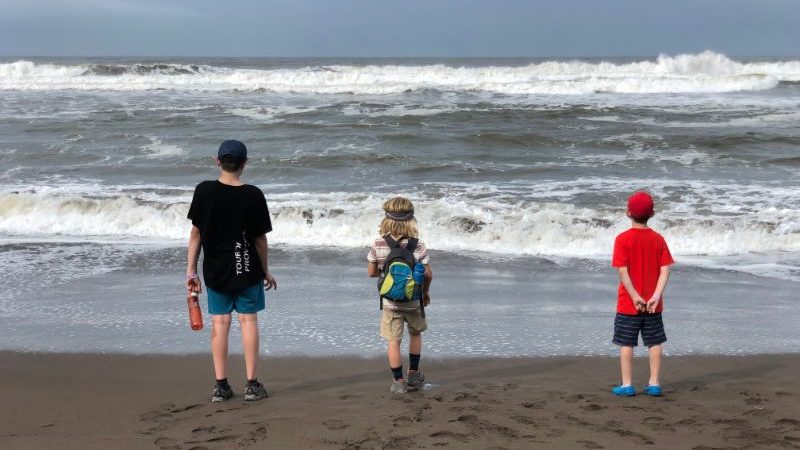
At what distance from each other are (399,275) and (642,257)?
1383 mm

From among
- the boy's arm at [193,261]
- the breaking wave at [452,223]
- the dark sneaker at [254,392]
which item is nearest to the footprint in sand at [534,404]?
the dark sneaker at [254,392]

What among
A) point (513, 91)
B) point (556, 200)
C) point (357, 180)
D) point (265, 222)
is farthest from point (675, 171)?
point (513, 91)

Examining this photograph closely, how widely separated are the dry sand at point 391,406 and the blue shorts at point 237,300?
519 mm

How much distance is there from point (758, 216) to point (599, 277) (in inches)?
152

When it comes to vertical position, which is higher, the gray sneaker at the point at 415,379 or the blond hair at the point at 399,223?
the blond hair at the point at 399,223

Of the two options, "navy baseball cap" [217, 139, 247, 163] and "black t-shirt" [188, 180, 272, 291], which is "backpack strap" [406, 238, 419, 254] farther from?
"navy baseball cap" [217, 139, 247, 163]

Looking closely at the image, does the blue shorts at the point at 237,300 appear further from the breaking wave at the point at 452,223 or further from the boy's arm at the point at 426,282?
the breaking wave at the point at 452,223

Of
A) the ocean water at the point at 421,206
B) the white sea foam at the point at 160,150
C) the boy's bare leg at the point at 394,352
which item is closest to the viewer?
the boy's bare leg at the point at 394,352

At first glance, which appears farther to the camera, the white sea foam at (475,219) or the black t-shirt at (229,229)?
the white sea foam at (475,219)

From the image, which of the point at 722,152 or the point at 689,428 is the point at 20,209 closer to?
the point at 689,428

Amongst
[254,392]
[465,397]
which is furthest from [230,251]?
[465,397]

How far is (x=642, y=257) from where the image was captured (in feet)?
15.3

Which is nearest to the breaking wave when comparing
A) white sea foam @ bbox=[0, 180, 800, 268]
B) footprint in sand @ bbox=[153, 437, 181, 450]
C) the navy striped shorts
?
white sea foam @ bbox=[0, 180, 800, 268]

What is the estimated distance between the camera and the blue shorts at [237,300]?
4.68 metres
